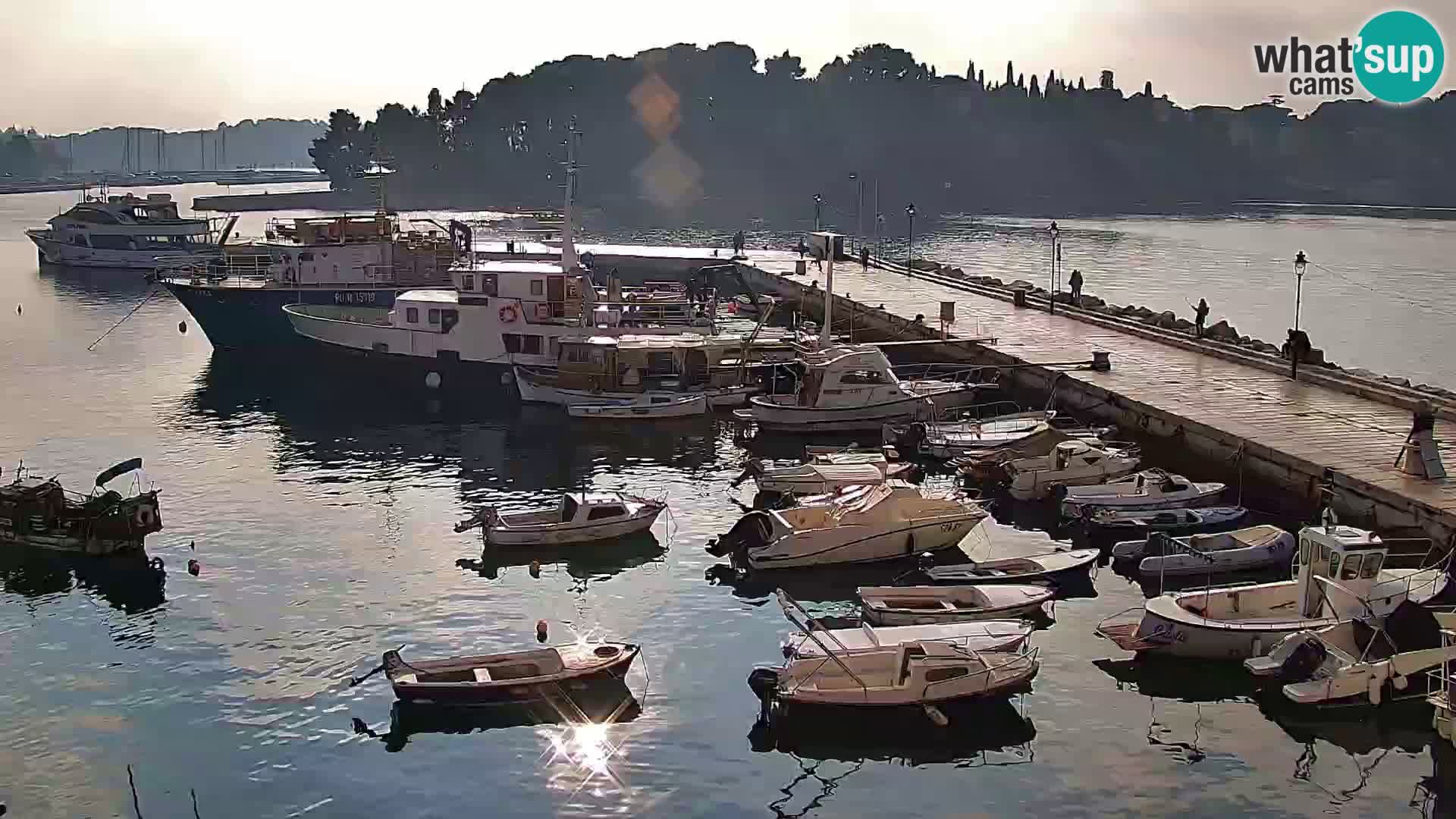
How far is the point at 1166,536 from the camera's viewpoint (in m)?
30.0

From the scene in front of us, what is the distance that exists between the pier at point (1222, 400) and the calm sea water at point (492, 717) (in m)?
5.89

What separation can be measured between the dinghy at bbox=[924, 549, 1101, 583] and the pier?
6.15 metres

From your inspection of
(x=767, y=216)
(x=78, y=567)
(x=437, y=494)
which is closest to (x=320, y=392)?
(x=437, y=494)

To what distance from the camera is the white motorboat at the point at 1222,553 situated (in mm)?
28922

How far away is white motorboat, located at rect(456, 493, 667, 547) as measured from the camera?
32.0m

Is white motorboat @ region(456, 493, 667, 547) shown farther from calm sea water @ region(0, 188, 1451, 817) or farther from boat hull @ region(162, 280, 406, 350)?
boat hull @ region(162, 280, 406, 350)

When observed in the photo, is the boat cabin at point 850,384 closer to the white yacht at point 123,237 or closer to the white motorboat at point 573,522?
the white motorboat at point 573,522

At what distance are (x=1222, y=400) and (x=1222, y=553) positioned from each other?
11.9m

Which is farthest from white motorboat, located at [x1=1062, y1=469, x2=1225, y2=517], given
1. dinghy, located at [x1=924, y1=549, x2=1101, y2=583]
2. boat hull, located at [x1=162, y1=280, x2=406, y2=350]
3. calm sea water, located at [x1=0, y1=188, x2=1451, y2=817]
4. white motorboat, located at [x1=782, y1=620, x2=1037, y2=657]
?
boat hull, located at [x1=162, y1=280, x2=406, y2=350]

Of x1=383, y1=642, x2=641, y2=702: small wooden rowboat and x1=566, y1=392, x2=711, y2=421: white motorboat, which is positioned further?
x1=566, y1=392, x2=711, y2=421: white motorboat

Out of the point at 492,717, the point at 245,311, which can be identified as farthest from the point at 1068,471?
the point at 245,311

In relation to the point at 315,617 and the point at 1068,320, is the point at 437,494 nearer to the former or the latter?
the point at 315,617

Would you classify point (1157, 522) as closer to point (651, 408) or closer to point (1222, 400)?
point (1222, 400)

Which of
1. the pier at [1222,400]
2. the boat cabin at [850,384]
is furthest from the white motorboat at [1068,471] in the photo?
the boat cabin at [850,384]
